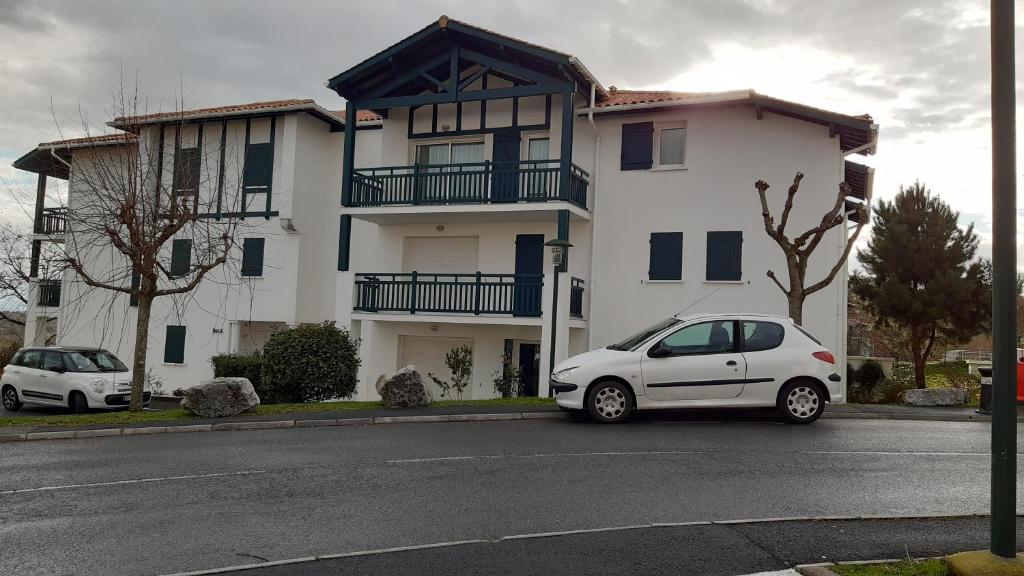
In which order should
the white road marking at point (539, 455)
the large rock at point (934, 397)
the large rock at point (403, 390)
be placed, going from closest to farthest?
the white road marking at point (539, 455) < the large rock at point (403, 390) < the large rock at point (934, 397)

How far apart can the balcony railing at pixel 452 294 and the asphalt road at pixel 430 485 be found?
24.0ft

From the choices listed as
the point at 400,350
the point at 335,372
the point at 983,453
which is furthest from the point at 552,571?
the point at 400,350

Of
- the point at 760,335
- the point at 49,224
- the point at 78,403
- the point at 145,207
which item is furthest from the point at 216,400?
the point at 49,224

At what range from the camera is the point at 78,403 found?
63.2ft

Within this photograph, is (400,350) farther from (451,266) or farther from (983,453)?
(983,453)

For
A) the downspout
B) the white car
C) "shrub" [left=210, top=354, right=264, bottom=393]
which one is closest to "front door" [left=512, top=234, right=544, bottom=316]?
the downspout

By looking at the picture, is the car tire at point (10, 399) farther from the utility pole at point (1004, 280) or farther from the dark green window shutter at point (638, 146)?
the utility pole at point (1004, 280)

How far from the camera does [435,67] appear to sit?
2141 centimetres

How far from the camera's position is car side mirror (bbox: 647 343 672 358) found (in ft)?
40.5

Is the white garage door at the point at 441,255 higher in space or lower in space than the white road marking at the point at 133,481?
higher

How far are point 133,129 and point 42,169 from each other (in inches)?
469

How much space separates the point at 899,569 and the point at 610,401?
7.20m

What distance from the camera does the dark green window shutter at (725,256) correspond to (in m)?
19.4

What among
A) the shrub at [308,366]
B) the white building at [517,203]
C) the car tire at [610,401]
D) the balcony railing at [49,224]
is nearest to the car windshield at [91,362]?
the white building at [517,203]
